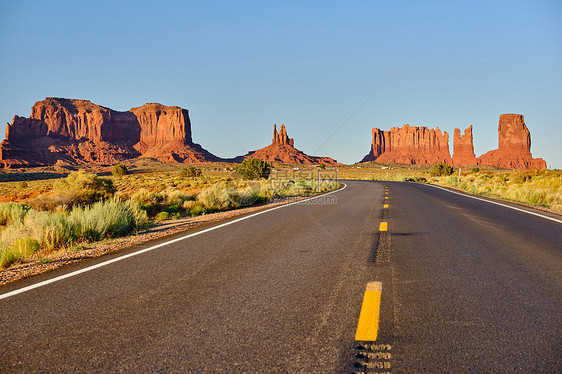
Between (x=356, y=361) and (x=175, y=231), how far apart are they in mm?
7501

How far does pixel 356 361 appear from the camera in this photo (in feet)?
8.84

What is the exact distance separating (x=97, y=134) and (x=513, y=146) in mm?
181141

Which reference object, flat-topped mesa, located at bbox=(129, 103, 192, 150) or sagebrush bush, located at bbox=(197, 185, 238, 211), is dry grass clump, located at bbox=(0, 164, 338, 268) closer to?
sagebrush bush, located at bbox=(197, 185, 238, 211)

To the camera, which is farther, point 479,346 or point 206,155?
point 206,155

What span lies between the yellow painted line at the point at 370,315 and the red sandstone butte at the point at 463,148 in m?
193

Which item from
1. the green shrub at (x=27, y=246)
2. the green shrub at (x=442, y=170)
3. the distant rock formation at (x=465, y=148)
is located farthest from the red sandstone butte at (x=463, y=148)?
the green shrub at (x=27, y=246)

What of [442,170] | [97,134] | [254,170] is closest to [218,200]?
[254,170]

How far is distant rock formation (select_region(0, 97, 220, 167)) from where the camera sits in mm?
140625

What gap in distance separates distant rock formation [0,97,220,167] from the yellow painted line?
140m

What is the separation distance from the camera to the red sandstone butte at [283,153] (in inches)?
6372

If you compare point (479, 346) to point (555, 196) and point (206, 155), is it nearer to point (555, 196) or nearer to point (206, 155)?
point (555, 196)

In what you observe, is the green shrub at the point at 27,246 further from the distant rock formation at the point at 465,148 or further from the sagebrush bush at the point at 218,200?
the distant rock formation at the point at 465,148

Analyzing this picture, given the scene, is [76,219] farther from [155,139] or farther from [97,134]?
[155,139]

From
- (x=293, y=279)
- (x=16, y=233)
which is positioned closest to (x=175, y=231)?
(x=16, y=233)
